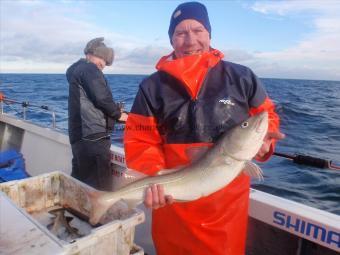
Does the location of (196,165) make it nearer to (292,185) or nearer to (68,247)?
(68,247)

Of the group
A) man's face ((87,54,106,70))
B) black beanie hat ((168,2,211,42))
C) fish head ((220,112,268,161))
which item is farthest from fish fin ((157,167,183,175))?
man's face ((87,54,106,70))

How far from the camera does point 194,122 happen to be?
9.15 ft

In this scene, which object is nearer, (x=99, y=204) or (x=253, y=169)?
(x=253, y=169)

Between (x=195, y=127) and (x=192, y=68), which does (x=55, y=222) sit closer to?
(x=195, y=127)

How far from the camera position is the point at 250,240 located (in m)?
3.85

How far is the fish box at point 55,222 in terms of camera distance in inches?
101

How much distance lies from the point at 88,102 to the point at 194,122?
2.50 metres

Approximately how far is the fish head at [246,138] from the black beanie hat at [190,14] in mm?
1052

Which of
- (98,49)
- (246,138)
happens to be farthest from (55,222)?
(246,138)

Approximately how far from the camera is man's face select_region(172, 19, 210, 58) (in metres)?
2.92

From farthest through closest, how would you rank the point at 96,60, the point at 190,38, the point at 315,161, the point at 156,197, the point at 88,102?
the point at 96,60 → the point at 88,102 → the point at 315,161 → the point at 190,38 → the point at 156,197

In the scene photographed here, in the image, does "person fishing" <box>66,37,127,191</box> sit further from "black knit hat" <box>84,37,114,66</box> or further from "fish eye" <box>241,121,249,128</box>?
"fish eye" <box>241,121,249,128</box>

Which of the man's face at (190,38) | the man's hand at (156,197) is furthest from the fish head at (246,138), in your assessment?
the man's face at (190,38)

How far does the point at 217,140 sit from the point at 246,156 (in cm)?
26
